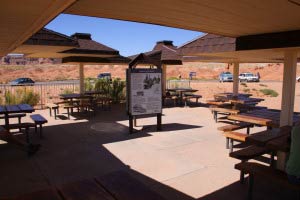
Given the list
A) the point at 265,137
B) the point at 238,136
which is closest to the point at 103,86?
the point at 238,136

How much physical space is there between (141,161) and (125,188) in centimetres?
281

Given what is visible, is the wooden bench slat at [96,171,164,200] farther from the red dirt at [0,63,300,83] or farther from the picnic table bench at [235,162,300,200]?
the red dirt at [0,63,300,83]

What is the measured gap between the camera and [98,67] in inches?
3479

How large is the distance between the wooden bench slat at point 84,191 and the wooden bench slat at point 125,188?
9cm

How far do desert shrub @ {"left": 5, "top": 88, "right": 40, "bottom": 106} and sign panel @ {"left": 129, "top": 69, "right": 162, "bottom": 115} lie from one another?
7.23m

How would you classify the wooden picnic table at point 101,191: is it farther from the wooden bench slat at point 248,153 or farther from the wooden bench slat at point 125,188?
the wooden bench slat at point 248,153

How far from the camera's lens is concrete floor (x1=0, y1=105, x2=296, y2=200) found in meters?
4.47

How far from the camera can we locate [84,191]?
2834 mm

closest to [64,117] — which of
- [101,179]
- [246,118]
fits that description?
[246,118]

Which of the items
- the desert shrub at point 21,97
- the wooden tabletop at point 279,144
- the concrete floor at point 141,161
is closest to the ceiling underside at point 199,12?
the wooden tabletop at point 279,144

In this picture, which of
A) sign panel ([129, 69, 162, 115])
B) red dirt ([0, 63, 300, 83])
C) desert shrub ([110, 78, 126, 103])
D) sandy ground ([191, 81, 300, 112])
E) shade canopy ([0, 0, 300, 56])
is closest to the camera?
shade canopy ([0, 0, 300, 56])

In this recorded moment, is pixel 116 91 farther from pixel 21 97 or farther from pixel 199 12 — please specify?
pixel 199 12

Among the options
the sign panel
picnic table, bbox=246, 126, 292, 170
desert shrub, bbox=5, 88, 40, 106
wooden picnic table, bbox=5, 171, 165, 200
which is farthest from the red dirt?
wooden picnic table, bbox=5, 171, 165, 200

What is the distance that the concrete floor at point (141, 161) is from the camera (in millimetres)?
4473
